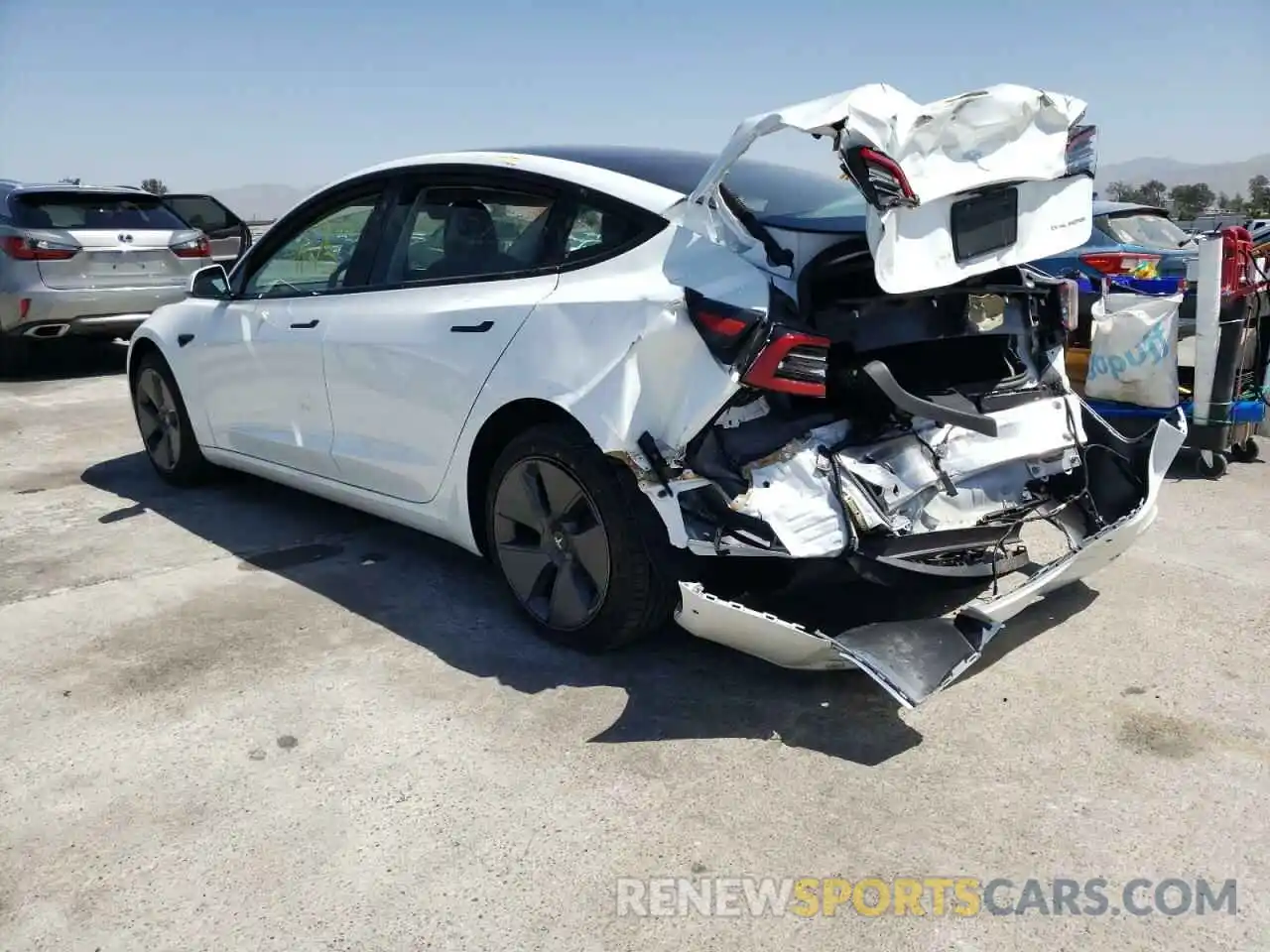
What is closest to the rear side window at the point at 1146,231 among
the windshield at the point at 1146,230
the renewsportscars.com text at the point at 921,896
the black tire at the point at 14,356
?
the windshield at the point at 1146,230

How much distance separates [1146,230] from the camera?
9.18m

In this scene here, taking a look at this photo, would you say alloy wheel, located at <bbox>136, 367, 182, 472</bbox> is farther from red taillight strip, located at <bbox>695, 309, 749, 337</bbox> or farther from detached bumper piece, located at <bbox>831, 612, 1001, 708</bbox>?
detached bumper piece, located at <bbox>831, 612, 1001, 708</bbox>

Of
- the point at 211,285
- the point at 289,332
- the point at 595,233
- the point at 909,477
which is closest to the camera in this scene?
the point at 909,477

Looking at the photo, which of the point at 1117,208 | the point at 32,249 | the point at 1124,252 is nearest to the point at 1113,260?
the point at 1124,252

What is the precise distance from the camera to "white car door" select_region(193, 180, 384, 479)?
4.39m

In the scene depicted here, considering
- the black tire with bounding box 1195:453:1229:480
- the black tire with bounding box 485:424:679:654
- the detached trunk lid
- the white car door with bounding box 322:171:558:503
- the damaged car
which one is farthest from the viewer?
the detached trunk lid

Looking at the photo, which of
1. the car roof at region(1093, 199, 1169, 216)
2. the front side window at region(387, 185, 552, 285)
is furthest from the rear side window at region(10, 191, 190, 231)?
the car roof at region(1093, 199, 1169, 216)

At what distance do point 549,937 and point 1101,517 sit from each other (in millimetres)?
2457

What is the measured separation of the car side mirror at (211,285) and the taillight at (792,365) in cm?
323

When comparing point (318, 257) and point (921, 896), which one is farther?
point (318, 257)

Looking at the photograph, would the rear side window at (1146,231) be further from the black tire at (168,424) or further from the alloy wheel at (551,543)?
the black tire at (168,424)

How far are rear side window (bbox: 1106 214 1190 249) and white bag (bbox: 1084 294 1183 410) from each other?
3410 millimetres

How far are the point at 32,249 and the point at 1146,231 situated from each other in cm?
957

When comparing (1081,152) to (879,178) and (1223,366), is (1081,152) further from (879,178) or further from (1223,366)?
(1223,366)
